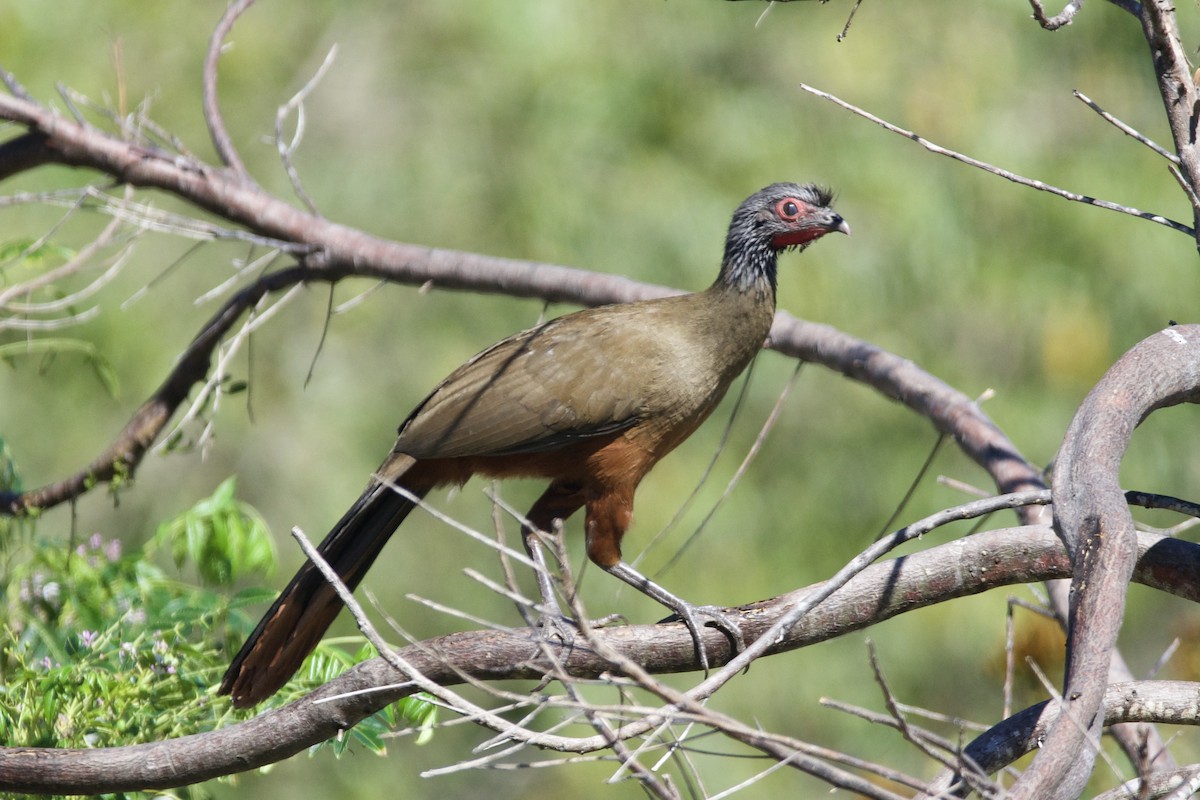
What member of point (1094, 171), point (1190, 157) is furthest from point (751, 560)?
point (1190, 157)

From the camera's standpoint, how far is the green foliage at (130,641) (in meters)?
2.83

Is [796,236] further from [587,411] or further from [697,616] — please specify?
[697,616]

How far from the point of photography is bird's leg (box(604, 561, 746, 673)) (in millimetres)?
2490

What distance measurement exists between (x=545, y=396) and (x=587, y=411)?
0.15 metres

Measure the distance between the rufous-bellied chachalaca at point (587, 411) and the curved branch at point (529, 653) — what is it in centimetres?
94

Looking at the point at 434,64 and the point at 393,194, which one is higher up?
the point at 434,64

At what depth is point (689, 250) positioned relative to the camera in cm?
714

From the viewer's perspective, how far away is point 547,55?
25.5 ft

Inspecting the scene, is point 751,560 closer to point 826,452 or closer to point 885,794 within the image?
point 826,452

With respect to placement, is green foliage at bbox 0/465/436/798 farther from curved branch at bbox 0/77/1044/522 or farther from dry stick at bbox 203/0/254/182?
dry stick at bbox 203/0/254/182

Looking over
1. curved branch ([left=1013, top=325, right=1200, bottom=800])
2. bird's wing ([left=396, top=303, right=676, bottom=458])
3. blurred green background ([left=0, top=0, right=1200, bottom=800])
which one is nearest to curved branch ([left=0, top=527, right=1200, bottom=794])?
curved branch ([left=1013, top=325, right=1200, bottom=800])

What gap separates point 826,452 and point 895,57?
99.5 inches

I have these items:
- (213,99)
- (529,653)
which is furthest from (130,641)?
(213,99)

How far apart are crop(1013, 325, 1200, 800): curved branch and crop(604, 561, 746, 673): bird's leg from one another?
0.78 metres
